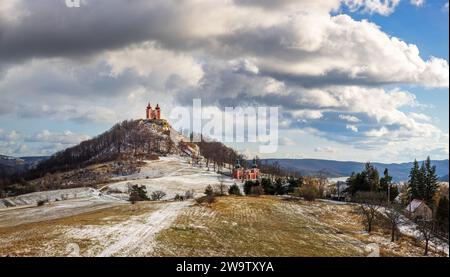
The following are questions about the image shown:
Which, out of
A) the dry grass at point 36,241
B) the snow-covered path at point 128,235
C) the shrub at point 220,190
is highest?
the dry grass at point 36,241

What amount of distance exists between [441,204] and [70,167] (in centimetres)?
14797

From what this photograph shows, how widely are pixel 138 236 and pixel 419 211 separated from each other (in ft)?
145

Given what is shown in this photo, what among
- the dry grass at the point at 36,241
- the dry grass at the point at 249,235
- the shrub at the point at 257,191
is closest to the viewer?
the dry grass at the point at 36,241

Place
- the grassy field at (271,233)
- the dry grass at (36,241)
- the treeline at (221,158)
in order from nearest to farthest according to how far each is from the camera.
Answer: the dry grass at (36,241), the grassy field at (271,233), the treeline at (221,158)

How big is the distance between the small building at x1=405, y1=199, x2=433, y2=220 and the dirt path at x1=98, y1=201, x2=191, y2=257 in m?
31.4

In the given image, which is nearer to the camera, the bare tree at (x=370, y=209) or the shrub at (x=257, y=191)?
the bare tree at (x=370, y=209)

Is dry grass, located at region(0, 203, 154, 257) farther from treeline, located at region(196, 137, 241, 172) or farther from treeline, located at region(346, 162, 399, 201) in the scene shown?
treeline, located at region(196, 137, 241, 172)

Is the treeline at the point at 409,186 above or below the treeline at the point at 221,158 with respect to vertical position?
below

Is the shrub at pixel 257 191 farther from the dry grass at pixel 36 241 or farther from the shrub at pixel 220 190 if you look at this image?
the dry grass at pixel 36 241

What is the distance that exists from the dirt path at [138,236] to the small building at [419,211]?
103ft

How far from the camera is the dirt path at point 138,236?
2206cm

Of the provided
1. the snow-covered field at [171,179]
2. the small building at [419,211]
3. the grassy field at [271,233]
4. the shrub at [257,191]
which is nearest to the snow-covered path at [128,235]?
the grassy field at [271,233]
